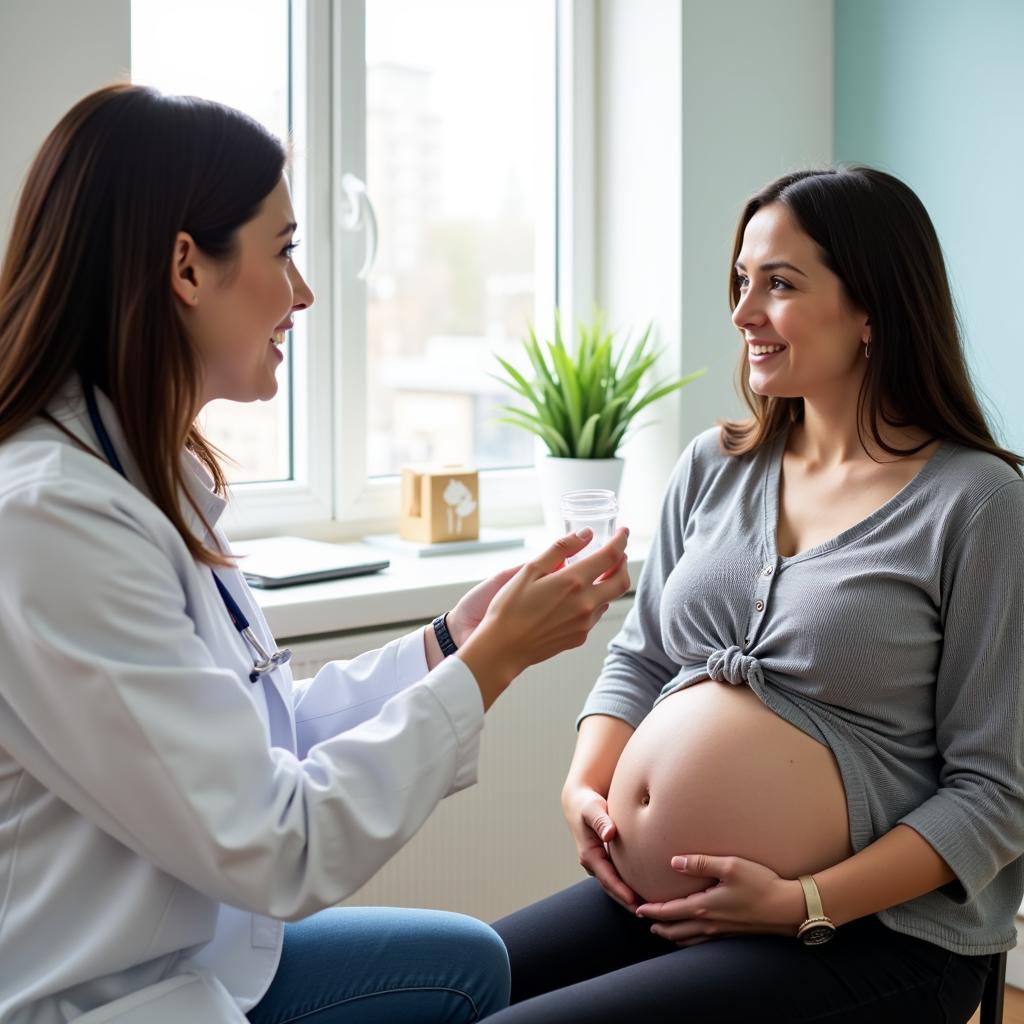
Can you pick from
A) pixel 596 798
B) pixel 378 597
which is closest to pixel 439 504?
pixel 378 597

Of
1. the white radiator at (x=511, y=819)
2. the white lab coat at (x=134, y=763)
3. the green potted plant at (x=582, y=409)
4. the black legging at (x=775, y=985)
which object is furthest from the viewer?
the green potted plant at (x=582, y=409)

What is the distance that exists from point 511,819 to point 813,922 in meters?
1.06

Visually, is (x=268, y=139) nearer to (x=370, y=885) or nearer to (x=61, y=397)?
(x=61, y=397)

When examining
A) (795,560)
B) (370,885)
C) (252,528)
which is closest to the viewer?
(795,560)

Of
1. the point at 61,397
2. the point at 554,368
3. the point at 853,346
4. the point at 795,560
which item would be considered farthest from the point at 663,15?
the point at 61,397

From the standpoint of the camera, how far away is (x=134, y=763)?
0.96 meters

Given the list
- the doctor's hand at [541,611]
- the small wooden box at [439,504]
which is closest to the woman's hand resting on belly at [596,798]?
the doctor's hand at [541,611]

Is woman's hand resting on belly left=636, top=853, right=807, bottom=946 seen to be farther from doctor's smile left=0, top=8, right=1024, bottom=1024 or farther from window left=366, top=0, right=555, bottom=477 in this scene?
window left=366, top=0, right=555, bottom=477

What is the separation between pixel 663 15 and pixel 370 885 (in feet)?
6.13

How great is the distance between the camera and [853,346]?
1612 millimetres

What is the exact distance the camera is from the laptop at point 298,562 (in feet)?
6.78

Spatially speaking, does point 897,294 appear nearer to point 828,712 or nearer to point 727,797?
point 828,712

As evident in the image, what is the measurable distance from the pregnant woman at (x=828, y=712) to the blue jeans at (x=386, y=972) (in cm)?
6

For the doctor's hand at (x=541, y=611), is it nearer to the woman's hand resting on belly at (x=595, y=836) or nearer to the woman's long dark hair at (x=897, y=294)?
the woman's hand resting on belly at (x=595, y=836)
